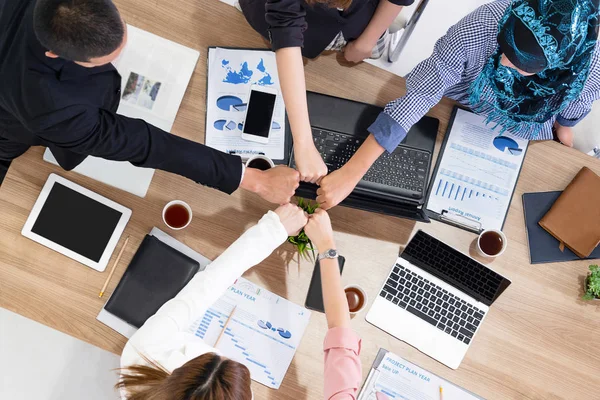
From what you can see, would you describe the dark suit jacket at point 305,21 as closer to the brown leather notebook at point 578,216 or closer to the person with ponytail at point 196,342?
the person with ponytail at point 196,342

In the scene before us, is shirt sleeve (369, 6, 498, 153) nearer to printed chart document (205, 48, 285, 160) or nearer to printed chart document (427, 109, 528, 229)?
printed chart document (427, 109, 528, 229)

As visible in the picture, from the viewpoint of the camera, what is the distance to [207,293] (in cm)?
124

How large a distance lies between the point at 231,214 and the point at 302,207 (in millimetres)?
205

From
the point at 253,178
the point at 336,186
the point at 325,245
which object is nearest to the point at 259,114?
the point at 253,178

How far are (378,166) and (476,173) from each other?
12.3 inches

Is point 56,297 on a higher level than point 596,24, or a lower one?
lower

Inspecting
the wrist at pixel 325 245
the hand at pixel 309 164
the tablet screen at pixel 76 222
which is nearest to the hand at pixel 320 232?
the wrist at pixel 325 245

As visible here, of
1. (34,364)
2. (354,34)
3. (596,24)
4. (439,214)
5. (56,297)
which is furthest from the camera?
(34,364)

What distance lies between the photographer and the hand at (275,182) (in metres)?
1.33

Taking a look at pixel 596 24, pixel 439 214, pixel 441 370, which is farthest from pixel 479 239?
pixel 596 24

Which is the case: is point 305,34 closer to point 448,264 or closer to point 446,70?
point 446,70

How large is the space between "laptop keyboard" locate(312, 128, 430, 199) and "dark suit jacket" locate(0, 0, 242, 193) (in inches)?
10.4

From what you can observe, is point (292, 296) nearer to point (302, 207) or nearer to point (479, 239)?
point (302, 207)

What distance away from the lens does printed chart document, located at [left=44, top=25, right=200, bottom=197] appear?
1.40 metres
